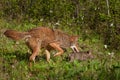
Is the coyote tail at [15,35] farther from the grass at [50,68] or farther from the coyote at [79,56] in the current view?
the coyote at [79,56]

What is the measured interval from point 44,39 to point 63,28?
5.23 metres

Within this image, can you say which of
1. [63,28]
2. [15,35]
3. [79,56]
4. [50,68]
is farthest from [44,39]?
[63,28]

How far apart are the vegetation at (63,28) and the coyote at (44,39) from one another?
0.25m

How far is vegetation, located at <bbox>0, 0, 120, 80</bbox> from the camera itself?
9.95 m

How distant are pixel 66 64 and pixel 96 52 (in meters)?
2.87

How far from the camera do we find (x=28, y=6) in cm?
1798

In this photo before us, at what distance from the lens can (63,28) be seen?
16344 millimetres

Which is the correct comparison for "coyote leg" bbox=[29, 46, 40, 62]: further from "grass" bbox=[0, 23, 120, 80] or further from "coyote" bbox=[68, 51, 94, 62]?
"coyote" bbox=[68, 51, 94, 62]

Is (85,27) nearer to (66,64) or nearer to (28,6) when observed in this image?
(28,6)

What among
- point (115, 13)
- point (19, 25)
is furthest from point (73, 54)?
point (115, 13)

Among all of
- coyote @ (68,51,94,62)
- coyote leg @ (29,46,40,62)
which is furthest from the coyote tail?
coyote @ (68,51,94,62)

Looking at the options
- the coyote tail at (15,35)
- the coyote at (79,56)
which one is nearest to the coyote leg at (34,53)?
the coyote tail at (15,35)

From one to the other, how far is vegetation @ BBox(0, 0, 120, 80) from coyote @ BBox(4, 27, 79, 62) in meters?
0.25

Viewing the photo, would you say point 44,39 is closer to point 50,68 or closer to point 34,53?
point 34,53
